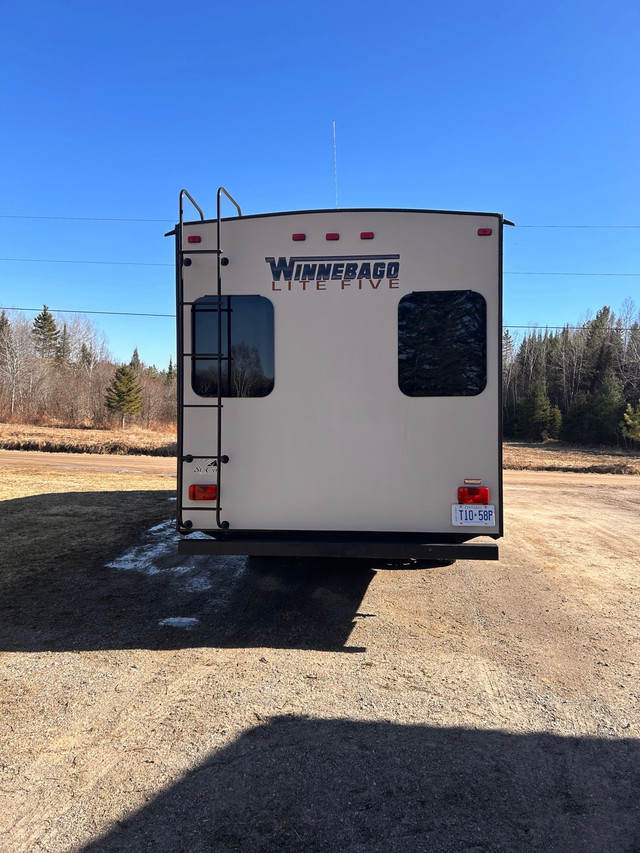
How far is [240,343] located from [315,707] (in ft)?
8.63

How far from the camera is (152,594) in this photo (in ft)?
16.7

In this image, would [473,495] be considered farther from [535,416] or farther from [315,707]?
[535,416]

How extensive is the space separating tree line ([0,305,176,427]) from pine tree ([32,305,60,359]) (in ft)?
3.95

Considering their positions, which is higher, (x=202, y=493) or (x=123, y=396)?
(x=123, y=396)

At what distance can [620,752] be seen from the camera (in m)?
2.79

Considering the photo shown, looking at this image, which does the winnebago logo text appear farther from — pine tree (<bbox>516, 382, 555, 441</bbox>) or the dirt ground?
pine tree (<bbox>516, 382, 555, 441</bbox>)

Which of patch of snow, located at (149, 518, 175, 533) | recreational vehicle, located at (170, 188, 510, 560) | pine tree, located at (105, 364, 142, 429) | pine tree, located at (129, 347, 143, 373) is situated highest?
pine tree, located at (129, 347, 143, 373)

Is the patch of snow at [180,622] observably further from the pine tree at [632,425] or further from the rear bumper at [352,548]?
the pine tree at [632,425]

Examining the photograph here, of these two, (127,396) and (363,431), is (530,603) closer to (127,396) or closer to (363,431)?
(363,431)

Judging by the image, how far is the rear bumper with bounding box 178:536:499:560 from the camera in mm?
3965

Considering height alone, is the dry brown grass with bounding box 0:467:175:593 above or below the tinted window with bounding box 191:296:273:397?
below

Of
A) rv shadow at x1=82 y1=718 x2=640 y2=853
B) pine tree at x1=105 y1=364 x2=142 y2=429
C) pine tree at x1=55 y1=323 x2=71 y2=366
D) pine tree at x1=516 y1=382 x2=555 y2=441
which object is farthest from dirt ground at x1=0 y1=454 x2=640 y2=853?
pine tree at x1=55 y1=323 x2=71 y2=366

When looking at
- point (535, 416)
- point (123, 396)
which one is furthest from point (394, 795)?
point (123, 396)

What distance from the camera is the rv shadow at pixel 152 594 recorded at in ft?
13.5
